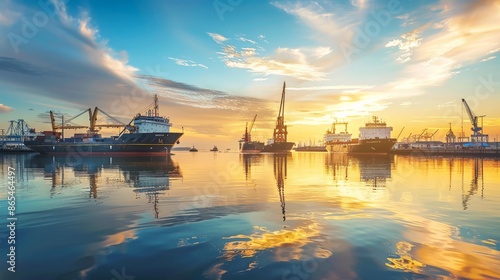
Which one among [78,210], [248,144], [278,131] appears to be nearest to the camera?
[78,210]

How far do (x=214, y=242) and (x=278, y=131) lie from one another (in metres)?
146

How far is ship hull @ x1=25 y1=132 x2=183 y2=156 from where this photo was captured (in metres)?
78.3

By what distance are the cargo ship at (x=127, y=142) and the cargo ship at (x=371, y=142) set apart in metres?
74.8

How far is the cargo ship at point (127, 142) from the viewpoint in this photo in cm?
7875

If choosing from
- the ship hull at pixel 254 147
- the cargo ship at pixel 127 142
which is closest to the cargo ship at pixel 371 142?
the ship hull at pixel 254 147

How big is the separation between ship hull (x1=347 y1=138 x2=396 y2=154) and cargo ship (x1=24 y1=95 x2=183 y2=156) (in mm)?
74087

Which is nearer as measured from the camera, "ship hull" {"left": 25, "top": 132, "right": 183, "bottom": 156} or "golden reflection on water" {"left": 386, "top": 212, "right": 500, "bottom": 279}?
"golden reflection on water" {"left": 386, "top": 212, "right": 500, "bottom": 279}

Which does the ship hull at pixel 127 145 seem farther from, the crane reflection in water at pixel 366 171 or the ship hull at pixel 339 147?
the ship hull at pixel 339 147

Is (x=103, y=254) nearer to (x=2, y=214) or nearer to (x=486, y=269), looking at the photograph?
(x=2, y=214)

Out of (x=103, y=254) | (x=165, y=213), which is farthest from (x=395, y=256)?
(x=165, y=213)

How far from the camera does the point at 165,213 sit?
12336 millimetres

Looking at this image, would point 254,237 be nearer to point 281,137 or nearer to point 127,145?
point 127,145

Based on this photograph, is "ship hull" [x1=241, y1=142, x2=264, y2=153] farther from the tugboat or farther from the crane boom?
the crane boom

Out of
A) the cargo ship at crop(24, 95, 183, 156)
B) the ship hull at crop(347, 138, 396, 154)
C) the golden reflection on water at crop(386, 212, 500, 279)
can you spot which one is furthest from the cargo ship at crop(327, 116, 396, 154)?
the golden reflection on water at crop(386, 212, 500, 279)
